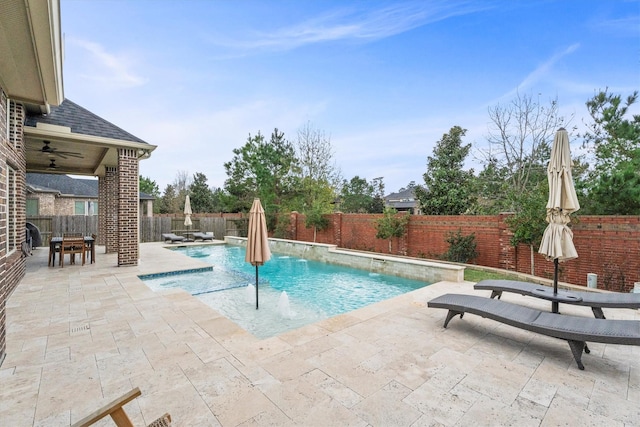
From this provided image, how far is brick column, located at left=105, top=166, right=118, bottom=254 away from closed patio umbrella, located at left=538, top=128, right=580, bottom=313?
529 inches

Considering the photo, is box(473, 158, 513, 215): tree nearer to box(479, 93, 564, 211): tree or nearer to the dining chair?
box(479, 93, 564, 211): tree

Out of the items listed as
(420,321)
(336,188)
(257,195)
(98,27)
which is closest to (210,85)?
(98,27)

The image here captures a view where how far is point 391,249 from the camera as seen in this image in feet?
41.2

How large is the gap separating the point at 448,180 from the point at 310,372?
42.1ft

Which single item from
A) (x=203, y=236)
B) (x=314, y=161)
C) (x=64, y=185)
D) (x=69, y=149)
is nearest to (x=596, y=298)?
(x=69, y=149)

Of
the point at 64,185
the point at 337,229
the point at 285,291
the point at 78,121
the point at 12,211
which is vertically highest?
the point at 78,121

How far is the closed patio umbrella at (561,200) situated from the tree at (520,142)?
9112 mm

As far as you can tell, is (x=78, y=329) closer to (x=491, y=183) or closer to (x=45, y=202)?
(x=491, y=183)

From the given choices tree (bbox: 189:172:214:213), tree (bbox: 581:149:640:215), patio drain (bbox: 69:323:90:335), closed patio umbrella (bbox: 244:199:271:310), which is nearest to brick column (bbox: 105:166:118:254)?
patio drain (bbox: 69:323:90:335)

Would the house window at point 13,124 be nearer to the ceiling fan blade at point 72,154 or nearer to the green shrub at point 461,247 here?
the ceiling fan blade at point 72,154

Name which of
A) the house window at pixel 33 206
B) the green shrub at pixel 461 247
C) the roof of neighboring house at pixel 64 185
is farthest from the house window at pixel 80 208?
the green shrub at pixel 461 247

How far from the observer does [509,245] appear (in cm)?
894

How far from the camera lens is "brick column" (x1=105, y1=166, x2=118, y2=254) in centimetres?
1128

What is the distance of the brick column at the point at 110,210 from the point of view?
1128 centimetres
